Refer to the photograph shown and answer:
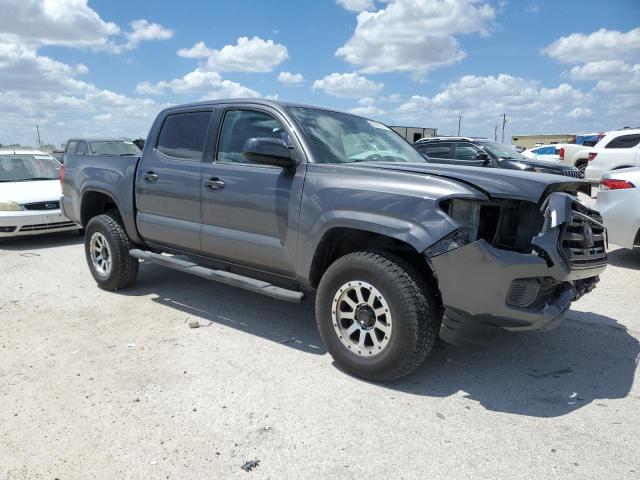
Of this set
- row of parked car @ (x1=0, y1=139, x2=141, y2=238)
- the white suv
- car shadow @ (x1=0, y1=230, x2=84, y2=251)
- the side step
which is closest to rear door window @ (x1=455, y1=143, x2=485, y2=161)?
the white suv

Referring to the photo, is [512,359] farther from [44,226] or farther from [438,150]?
[438,150]

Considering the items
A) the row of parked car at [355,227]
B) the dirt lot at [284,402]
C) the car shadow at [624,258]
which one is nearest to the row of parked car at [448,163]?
the car shadow at [624,258]

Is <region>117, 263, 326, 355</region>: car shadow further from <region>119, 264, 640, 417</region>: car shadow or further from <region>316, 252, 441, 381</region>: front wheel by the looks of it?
<region>316, 252, 441, 381</region>: front wheel

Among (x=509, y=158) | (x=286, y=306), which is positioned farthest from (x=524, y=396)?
(x=509, y=158)

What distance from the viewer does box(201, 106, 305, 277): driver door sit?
3967 millimetres

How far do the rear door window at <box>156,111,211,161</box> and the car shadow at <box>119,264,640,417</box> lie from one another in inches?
A: 61.1

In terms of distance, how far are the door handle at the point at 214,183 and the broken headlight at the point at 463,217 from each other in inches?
79.3

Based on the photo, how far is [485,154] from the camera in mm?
12898

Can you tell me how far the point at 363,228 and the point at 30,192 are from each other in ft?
25.0

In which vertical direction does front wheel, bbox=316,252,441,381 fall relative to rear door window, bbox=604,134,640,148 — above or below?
below

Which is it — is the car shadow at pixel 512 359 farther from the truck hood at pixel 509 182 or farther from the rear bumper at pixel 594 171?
the rear bumper at pixel 594 171

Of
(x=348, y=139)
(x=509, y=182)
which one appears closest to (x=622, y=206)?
(x=348, y=139)

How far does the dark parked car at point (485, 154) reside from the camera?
39.9 feet

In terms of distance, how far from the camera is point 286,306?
5309 millimetres
